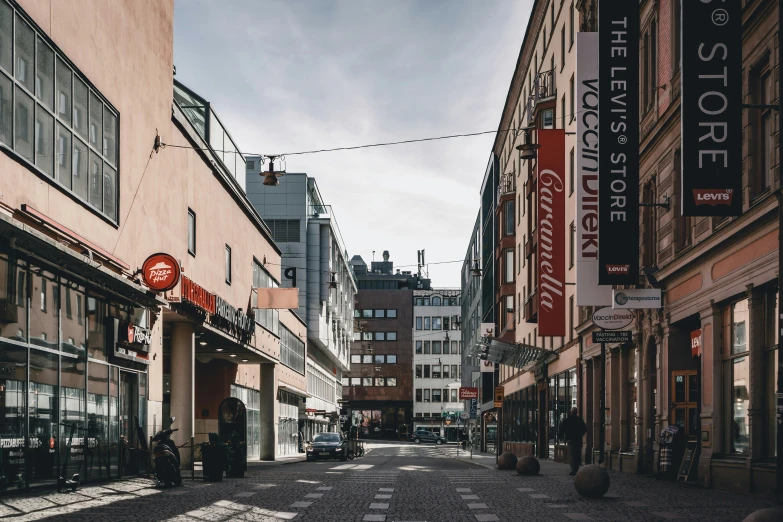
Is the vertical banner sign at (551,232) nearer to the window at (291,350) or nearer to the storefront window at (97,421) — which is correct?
the window at (291,350)

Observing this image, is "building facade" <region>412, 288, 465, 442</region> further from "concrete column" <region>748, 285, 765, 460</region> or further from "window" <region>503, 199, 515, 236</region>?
"concrete column" <region>748, 285, 765, 460</region>

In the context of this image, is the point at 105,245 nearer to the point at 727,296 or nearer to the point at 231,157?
the point at 727,296

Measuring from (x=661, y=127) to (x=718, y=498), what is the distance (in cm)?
996

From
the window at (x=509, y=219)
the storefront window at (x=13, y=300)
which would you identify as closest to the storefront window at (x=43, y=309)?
the storefront window at (x=13, y=300)

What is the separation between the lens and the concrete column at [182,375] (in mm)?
31484

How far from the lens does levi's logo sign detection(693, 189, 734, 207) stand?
56.9 feet

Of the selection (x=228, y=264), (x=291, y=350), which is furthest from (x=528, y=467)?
(x=291, y=350)

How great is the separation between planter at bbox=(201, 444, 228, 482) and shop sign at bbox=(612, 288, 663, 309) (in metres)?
9.69

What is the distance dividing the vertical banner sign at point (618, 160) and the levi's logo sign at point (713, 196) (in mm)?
6965

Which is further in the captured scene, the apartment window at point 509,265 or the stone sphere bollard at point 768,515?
the apartment window at point 509,265

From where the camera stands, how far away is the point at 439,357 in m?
144

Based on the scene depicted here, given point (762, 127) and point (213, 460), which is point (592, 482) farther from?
point (213, 460)

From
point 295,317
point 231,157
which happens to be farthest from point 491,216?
point 231,157

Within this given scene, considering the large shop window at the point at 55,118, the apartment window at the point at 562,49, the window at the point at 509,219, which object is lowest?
the large shop window at the point at 55,118
